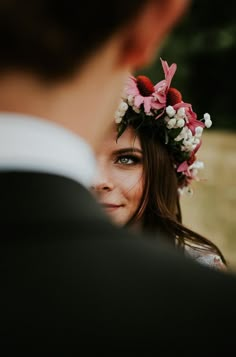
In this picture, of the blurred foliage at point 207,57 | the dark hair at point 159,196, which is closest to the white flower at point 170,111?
the dark hair at point 159,196

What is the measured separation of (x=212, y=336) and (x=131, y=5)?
35 cm

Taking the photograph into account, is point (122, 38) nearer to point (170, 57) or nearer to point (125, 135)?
point (125, 135)

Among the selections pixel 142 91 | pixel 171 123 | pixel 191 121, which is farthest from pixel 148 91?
pixel 191 121

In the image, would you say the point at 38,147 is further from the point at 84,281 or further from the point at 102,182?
the point at 102,182

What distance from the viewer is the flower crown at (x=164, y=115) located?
348cm

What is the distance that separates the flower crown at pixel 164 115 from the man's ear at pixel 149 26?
2424 millimetres

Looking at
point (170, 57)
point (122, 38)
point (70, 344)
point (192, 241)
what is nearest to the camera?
point (70, 344)

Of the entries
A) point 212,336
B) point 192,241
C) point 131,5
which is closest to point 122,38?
point 131,5

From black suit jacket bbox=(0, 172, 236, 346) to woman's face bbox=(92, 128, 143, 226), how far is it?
2.36 m

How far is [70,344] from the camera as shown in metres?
0.82

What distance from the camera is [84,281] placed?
850mm

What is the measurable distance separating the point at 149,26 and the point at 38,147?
0.64 feet

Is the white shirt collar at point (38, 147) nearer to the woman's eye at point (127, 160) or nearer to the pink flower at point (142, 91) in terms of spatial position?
the woman's eye at point (127, 160)

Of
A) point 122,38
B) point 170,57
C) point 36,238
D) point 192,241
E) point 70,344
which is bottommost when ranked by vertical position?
point 70,344
